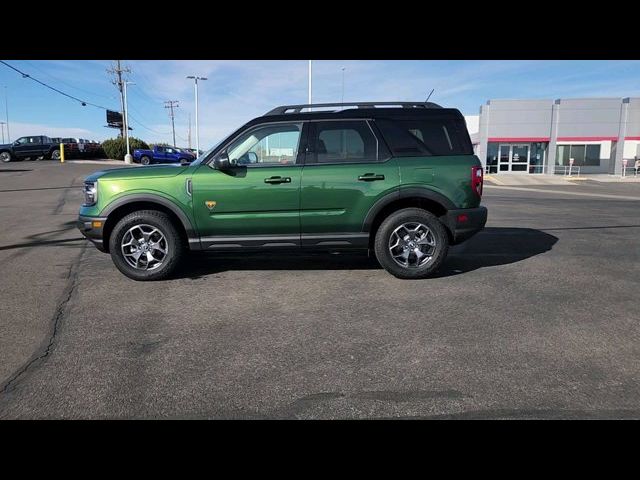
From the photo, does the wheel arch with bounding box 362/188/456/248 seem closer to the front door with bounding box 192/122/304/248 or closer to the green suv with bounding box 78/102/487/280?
→ the green suv with bounding box 78/102/487/280

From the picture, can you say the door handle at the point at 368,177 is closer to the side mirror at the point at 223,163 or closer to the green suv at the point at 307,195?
the green suv at the point at 307,195

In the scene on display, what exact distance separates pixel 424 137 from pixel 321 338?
Result: 3.06 meters

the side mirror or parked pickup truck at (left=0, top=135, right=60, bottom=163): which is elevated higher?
parked pickup truck at (left=0, top=135, right=60, bottom=163)

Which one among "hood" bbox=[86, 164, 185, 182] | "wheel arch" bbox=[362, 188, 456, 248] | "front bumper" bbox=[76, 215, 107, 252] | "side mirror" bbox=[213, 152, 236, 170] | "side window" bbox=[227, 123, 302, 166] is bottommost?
"front bumper" bbox=[76, 215, 107, 252]

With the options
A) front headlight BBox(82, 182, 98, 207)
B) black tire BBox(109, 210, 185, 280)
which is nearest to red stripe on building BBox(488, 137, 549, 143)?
black tire BBox(109, 210, 185, 280)

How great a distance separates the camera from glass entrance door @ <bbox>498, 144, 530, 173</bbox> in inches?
1489

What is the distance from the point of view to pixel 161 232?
578cm

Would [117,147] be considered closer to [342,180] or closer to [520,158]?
[520,158]

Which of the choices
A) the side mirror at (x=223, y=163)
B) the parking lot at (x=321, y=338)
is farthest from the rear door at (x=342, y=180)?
the side mirror at (x=223, y=163)

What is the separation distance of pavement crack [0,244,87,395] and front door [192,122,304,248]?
1.60m

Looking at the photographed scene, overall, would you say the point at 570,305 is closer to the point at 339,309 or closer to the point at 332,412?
the point at 339,309

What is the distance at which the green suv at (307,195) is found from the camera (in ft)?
18.8

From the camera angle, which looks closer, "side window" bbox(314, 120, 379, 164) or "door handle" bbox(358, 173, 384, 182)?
"door handle" bbox(358, 173, 384, 182)
